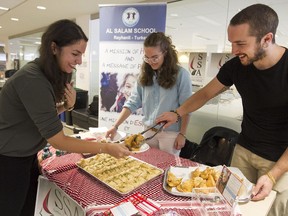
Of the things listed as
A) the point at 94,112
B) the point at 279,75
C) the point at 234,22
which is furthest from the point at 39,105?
the point at 94,112

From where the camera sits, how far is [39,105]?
101 cm

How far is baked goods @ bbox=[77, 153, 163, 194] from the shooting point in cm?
111

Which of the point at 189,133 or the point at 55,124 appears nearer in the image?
the point at 55,124

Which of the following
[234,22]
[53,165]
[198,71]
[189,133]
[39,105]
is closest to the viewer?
[39,105]

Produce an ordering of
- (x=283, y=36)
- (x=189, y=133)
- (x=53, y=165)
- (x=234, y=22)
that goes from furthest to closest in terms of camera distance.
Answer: (x=189, y=133) → (x=283, y=36) → (x=53, y=165) → (x=234, y=22)

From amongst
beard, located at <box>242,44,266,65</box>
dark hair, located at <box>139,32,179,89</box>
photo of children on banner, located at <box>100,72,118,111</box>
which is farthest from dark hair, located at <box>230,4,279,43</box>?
photo of children on banner, located at <box>100,72,118,111</box>

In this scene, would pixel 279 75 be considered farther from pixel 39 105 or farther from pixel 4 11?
pixel 4 11

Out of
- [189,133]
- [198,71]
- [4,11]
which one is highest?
[4,11]

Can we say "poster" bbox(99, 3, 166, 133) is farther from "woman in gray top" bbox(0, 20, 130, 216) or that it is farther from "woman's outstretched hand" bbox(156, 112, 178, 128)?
"woman in gray top" bbox(0, 20, 130, 216)

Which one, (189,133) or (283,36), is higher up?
(283,36)

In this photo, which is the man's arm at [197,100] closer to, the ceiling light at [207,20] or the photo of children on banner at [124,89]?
the photo of children on banner at [124,89]

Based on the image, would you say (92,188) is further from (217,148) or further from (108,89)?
(108,89)

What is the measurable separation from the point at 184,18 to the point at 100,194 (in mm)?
3000

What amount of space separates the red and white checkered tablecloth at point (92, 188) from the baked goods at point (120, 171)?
0.08 feet
